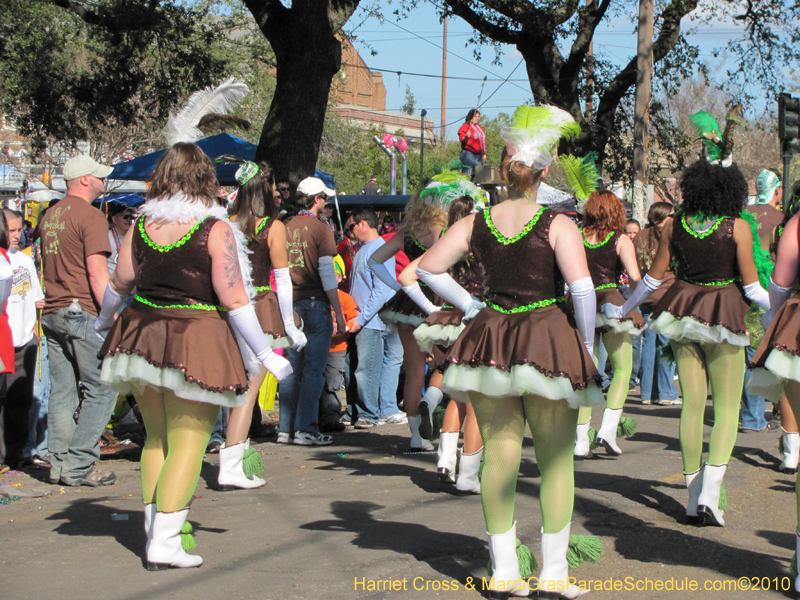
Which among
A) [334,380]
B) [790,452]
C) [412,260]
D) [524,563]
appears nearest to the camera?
[524,563]

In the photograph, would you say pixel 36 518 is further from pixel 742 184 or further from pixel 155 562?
pixel 742 184

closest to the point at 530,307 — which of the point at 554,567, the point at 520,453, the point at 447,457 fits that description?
the point at 520,453

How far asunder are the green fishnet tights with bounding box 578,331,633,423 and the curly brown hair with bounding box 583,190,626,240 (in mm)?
814

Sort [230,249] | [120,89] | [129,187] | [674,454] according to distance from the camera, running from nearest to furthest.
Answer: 1. [230,249]
2. [674,454]
3. [120,89]
4. [129,187]

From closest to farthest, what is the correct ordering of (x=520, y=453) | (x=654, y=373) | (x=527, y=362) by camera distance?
(x=527, y=362) → (x=520, y=453) → (x=654, y=373)

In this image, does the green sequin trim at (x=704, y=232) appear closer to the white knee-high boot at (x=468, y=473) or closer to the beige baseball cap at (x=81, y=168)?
the white knee-high boot at (x=468, y=473)

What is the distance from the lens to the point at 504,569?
3.62 m

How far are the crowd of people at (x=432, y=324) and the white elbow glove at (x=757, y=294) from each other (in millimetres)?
16

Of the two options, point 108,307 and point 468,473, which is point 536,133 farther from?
point 468,473

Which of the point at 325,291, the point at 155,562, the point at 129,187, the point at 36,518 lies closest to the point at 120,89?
the point at 129,187

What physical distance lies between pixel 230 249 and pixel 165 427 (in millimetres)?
908

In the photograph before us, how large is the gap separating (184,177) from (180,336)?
2.44 feet

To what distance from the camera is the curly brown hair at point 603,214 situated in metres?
6.47

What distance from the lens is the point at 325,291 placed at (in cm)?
716
